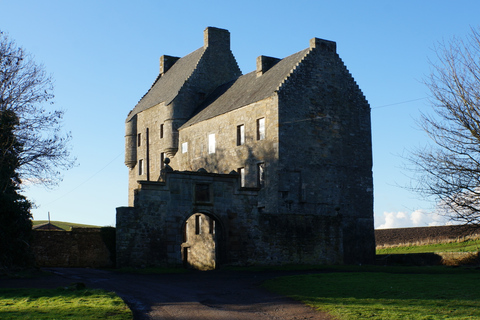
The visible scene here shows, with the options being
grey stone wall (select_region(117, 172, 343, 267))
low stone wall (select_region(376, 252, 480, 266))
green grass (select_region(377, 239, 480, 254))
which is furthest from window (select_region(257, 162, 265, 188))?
green grass (select_region(377, 239, 480, 254))

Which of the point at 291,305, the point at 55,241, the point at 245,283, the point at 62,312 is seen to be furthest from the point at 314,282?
the point at 55,241

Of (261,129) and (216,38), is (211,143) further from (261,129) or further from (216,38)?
(216,38)

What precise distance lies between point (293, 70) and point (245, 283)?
18.3m

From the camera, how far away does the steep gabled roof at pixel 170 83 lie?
4612cm

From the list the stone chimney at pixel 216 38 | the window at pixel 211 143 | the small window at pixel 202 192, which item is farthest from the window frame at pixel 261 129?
the stone chimney at pixel 216 38

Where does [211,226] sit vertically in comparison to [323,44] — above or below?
below

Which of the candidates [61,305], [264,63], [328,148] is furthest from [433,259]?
[61,305]

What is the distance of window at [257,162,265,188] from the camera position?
116 ft

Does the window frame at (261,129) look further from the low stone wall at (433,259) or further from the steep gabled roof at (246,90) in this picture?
the low stone wall at (433,259)

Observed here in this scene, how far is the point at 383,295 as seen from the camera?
15883 mm

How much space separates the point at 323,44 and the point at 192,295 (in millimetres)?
24595

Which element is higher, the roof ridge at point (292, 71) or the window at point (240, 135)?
the roof ridge at point (292, 71)

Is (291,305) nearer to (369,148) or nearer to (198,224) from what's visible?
(198,224)

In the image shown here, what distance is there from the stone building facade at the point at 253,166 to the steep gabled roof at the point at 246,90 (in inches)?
4.7
